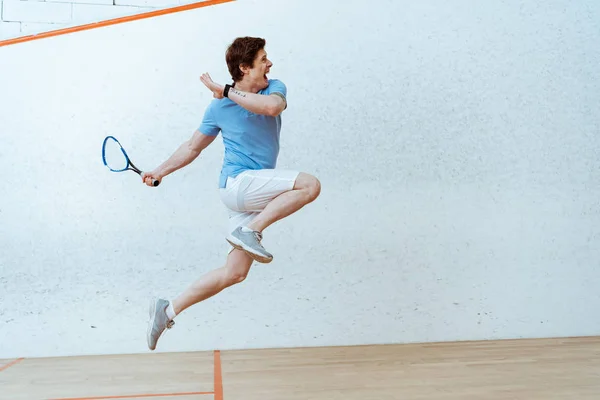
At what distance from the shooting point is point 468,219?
4605 mm

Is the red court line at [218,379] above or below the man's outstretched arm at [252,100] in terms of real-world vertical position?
below

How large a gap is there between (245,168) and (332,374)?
3.89 feet

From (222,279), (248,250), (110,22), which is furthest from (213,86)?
(110,22)

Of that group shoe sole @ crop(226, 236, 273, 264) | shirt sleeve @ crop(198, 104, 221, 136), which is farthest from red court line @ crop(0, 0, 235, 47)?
shoe sole @ crop(226, 236, 273, 264)

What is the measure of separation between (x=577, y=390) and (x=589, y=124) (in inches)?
89.2

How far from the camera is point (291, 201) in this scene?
262 centimetres

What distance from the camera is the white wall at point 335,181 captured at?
4.23 meters

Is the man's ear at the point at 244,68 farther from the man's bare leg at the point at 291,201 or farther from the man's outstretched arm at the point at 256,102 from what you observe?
the man's bare leg at the point at 291,201

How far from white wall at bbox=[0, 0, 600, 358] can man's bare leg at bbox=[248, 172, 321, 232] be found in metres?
1.75

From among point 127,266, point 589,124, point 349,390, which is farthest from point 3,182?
→ point 589,124

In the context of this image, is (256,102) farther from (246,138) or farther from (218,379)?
(218,379)

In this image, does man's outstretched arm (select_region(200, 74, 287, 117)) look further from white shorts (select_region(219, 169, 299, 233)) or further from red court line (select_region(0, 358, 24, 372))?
red court line (select_region(0, 358, 24, 372))

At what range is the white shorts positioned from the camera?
105 inches

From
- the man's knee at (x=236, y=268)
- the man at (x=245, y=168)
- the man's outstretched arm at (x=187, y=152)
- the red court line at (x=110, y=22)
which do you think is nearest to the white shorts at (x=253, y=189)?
the man at (x=245, y=168)
